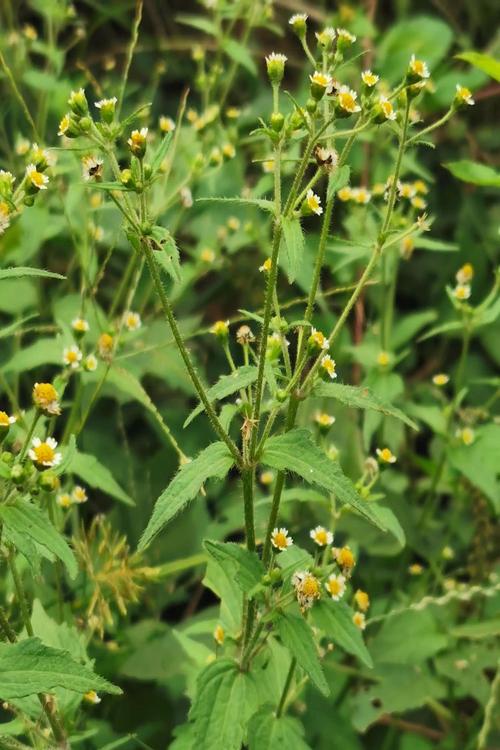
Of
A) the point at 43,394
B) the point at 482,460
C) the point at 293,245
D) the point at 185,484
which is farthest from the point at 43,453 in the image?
the point at 482,460

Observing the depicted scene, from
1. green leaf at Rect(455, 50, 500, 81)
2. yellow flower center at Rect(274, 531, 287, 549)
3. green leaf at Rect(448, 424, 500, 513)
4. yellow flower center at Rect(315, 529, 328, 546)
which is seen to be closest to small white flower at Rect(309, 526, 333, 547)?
yellow flower center at Rect(315, 529, 328, 546)

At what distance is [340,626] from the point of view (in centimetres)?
150

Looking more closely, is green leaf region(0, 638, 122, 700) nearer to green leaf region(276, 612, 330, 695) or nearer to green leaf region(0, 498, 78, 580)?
green leaf region(0, 498, 78, 580)

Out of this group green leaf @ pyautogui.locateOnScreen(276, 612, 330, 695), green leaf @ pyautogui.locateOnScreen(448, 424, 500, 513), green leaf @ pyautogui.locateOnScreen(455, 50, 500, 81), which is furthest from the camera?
green leaf @ pyautogui.locateOnScreen(448, 424, 500, 513)

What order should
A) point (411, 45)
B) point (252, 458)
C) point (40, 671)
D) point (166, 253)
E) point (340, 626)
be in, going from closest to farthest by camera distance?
point (40, 671) → point (166, 253) → point (252, 458) → point (340, 626) → point (411, 45)

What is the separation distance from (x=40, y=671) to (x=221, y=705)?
1.24ft

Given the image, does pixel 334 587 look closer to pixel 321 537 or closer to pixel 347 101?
pixel 321 537

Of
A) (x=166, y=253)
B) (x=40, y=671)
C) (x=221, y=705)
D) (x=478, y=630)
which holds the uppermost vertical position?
(x=166, y=253)

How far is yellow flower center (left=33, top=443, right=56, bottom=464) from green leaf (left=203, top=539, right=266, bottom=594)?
26 centimetres

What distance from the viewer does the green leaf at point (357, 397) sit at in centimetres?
136

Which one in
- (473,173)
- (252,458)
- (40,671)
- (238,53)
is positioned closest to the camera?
(40,671)

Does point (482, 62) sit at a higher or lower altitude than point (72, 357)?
higher

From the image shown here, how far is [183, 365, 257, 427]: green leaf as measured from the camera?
1.35 metres

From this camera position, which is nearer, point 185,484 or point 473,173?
point 185,484
